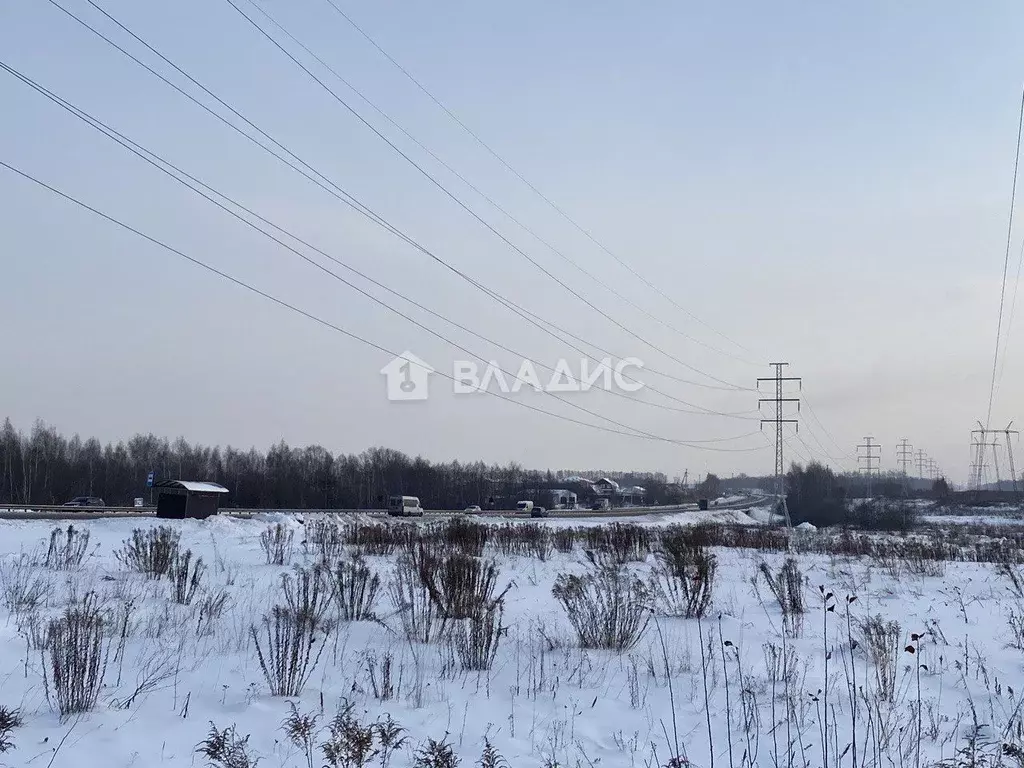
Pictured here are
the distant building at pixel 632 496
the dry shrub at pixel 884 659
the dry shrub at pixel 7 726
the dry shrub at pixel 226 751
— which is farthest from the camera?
the distant building at pixel 632 496

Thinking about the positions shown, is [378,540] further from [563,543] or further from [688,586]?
[688,586]

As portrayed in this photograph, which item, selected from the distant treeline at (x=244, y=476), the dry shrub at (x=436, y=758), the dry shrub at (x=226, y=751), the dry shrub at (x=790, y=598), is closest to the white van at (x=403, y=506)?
the distant treeline at (x=244, y=476)

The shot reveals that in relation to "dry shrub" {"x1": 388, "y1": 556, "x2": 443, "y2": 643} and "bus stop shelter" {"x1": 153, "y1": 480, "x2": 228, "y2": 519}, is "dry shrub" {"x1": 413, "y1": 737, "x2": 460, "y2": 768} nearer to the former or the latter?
"dry shrub" {"x1": 388, "y1": 556, "x2": 443, "y2": 643}

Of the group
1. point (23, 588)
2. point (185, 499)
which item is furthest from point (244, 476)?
point (23, 588)

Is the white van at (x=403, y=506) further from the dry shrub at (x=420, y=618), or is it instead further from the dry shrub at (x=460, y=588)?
the dry shrub at (x=460, y=588)

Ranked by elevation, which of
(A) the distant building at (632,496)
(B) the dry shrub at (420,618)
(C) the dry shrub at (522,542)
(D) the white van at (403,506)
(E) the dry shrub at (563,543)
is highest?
(B) the dry shrub at (420,618)

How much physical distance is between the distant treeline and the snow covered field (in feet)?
210

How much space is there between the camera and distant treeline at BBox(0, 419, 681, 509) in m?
74.7

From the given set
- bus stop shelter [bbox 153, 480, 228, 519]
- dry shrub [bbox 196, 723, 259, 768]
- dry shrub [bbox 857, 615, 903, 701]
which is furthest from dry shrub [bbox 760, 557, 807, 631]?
bus stop shelter [bbox 153, 480, 228, 519]

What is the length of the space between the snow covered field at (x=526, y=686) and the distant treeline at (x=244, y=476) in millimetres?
63881

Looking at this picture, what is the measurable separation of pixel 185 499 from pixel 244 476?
56.9 meters

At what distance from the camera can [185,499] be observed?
2984 cm

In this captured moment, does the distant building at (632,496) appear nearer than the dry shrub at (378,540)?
No

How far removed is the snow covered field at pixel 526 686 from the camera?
205 inches
